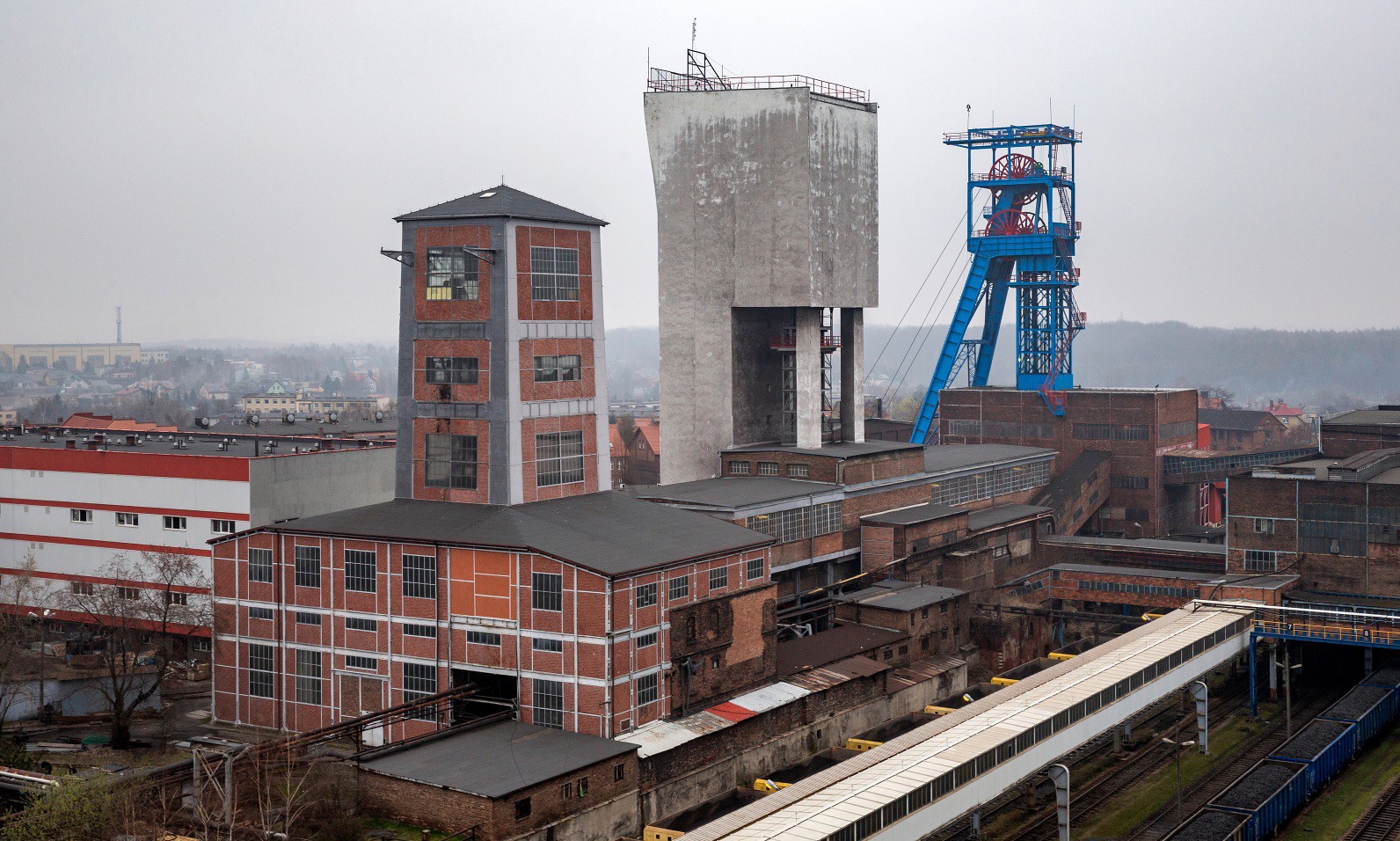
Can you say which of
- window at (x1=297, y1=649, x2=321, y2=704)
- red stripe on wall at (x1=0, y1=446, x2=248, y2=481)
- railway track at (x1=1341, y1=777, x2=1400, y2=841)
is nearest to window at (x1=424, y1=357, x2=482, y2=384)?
window at (x1=297, y1=649, x2=321, y2=704)

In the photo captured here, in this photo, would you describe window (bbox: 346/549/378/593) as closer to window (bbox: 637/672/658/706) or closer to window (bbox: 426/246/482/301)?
window (bbox: 426/246/482/301)

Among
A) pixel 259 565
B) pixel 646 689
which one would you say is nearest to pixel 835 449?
pixel 646 689

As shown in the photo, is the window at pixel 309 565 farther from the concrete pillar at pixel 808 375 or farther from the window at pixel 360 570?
the concrete pillar at pixel 808 375

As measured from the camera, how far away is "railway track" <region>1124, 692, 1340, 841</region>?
38594mm

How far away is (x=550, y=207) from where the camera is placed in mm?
47719

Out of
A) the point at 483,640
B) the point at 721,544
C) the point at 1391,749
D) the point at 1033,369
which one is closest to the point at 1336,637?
the point at 1391,749

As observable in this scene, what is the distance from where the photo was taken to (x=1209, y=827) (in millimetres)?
36500

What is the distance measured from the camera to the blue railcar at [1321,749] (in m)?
41.8

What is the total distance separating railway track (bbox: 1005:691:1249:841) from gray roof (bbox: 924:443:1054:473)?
893 inches

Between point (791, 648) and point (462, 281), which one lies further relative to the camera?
point (791, 648)

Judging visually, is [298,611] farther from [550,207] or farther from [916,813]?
[916,813]

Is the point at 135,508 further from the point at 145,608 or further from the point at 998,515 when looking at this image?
the point at 998,515

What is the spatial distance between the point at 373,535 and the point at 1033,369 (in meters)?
61.8

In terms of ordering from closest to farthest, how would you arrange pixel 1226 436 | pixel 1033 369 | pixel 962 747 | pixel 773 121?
pixel 962 747
pixel 773 121
pixel 1033 369
pixel 1226 436
